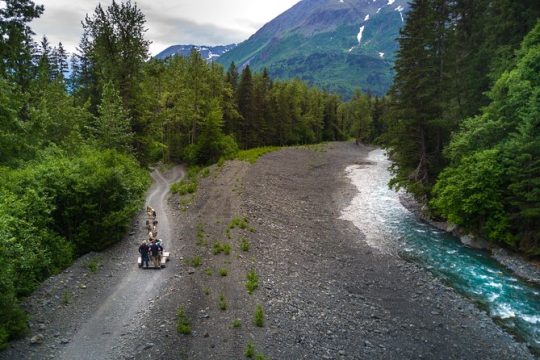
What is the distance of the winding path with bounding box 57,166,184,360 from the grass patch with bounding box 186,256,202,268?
1560mm

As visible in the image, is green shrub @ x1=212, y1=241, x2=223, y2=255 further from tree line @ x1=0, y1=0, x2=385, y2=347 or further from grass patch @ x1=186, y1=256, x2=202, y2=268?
tree line @ x1=0, y1=0, x2=385, y2=347

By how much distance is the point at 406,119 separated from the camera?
3606 cm

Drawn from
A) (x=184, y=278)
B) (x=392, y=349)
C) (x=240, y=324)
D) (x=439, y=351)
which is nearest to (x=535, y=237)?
(x=439, y=351)

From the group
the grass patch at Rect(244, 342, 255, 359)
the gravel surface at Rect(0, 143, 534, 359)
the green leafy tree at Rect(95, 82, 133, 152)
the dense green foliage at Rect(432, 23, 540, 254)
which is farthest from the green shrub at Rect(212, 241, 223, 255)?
the dense green foliage at Rect(432, 23, 540, 254)

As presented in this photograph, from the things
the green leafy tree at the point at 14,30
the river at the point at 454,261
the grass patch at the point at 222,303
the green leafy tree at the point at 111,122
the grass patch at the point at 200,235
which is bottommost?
the river at the point at 454,261

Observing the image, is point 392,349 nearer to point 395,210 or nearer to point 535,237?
point 535,237

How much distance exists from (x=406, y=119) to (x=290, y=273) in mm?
21239

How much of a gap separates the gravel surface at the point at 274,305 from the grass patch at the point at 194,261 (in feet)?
0.21

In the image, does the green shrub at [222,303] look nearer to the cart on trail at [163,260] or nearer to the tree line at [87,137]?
the cart on trail at [163,260]

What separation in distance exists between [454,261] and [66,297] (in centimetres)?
2295

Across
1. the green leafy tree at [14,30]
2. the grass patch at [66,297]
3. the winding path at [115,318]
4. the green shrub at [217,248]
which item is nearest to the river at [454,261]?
the green shrub at [217,248]

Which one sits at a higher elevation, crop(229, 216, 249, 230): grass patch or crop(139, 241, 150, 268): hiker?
crop(139, 241, 150, 268): hiker

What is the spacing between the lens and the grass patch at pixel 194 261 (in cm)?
2188

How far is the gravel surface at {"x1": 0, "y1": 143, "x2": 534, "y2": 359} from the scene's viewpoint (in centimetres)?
1505
